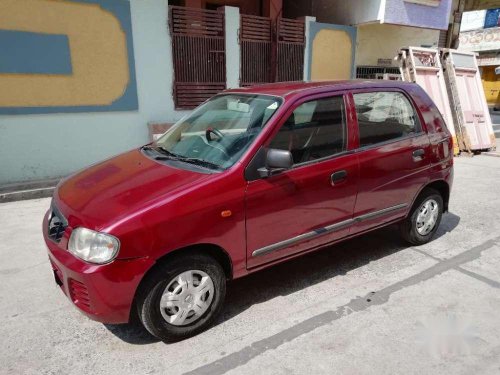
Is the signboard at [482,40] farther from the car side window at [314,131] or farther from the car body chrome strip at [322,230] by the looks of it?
the car side window at [314,131]

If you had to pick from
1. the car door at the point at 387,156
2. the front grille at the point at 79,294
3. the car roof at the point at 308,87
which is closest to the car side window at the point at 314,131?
the car roof at the point at 308,87

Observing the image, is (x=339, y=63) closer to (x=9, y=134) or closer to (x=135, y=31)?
(x=135, y=31)

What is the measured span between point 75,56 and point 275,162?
17.2 ft

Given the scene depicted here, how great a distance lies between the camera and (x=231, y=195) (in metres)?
2.77

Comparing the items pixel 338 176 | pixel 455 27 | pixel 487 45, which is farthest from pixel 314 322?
pixel 487 45

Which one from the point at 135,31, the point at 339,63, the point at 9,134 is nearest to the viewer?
the point at 9,134

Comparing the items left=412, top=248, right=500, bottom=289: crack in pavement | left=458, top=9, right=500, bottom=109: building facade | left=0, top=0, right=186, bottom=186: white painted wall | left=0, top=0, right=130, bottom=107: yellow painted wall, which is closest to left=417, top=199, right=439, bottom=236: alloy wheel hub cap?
left=412, top=248, right=500, bottom=289: crack in pavement

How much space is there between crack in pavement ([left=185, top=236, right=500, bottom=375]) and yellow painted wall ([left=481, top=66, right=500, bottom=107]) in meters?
24.0

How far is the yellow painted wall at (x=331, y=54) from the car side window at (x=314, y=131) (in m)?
6.65

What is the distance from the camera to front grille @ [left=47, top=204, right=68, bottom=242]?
2.71 m

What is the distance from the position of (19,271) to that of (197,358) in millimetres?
2260

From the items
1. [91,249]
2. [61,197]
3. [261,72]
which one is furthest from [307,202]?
[261,72]

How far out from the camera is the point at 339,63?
10070 millimetres

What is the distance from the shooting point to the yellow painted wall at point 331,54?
9578mm
